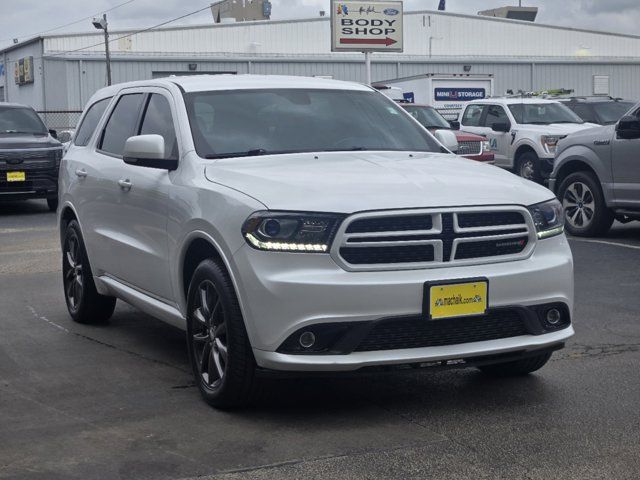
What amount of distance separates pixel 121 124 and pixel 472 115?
53.6 feet

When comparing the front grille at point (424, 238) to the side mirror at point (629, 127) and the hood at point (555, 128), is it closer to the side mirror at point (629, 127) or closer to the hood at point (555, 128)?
the side mirror at point (629, 127)

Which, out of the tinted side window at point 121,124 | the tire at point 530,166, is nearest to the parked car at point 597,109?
the tire at point 530,166

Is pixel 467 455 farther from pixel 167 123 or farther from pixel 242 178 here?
pixel 167 123

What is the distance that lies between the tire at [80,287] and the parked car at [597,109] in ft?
55.8

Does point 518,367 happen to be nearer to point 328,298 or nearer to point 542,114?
point 328,298

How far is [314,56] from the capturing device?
50.4 meters

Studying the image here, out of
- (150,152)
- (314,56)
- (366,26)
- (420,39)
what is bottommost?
(150,152)

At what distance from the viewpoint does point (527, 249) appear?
5.37m

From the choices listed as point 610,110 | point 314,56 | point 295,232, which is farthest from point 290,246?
point 314,56

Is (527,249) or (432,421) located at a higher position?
(527,249)

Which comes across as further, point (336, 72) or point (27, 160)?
point (336, 72)

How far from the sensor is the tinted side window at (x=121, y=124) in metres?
7.20

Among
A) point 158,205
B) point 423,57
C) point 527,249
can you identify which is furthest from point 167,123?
point 423,57

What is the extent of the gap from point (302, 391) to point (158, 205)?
1.33 metres
